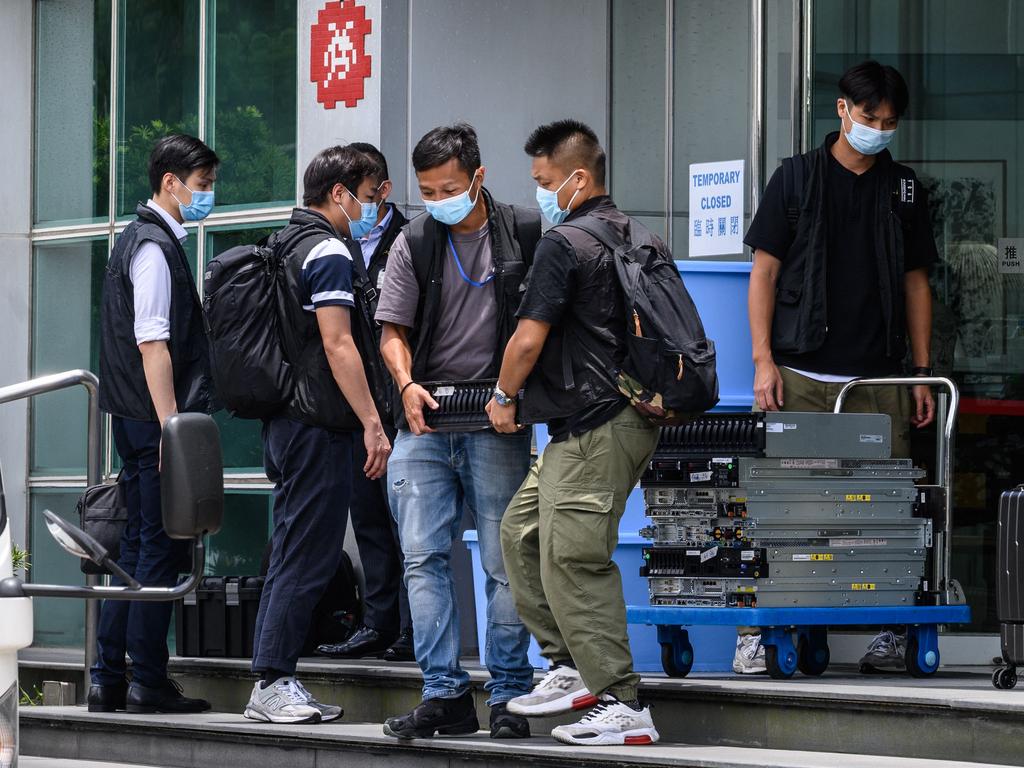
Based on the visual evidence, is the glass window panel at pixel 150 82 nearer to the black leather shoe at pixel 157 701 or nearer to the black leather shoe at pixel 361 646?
the black leather shoe at pixel 361 646

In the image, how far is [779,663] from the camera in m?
6.98

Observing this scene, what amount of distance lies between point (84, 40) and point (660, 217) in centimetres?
416

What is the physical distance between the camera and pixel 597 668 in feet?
19.8

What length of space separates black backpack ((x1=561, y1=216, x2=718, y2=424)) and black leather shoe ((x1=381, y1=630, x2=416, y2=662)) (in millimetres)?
2560

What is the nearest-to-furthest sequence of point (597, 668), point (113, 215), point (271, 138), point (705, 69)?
point (597, 668)
point (705, 69)
point (271, 138)
point (113, 215)

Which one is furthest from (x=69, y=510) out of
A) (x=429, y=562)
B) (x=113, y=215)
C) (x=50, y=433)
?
(x=429, y=562)

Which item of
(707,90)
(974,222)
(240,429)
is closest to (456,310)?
(974,222)

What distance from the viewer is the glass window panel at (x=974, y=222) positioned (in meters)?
8.48

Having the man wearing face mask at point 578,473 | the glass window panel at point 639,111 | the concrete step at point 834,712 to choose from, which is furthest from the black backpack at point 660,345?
the glass window panel at point 639,111

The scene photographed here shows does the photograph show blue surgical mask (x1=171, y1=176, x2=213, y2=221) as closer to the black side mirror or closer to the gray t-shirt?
the gray t-shirt

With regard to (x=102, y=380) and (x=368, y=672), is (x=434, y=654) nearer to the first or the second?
(x=368, y=672)

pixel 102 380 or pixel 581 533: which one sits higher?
pixel 102 380

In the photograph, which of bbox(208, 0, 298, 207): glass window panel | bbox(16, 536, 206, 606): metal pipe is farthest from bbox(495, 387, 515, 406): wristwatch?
bbox(208, 0, 298, 207): glass window panel

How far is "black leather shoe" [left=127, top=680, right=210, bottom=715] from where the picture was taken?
305 inches
